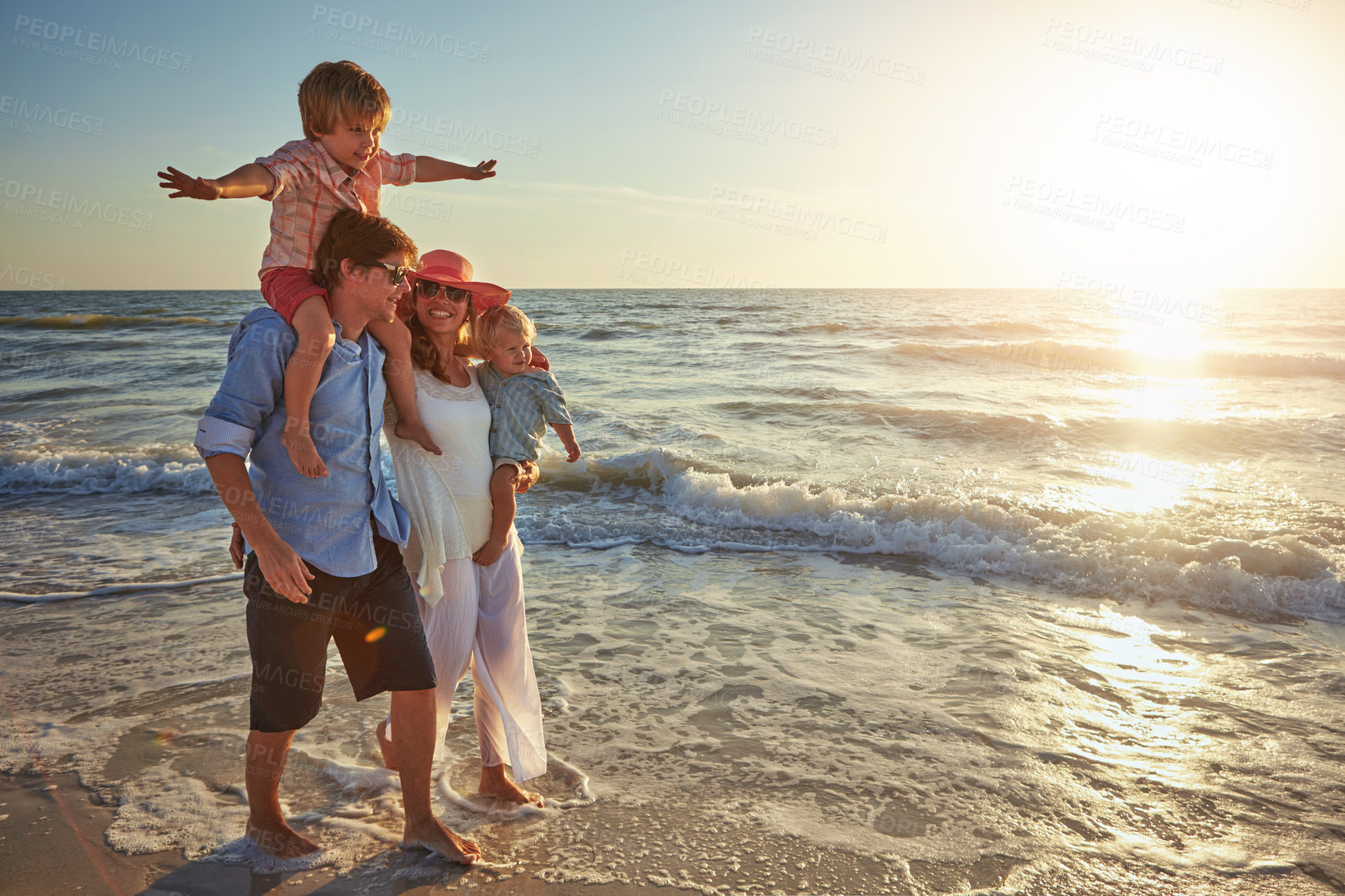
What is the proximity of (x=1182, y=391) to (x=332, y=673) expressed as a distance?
1683 cm

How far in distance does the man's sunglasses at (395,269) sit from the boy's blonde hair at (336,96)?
44cm

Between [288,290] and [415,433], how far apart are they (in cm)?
59

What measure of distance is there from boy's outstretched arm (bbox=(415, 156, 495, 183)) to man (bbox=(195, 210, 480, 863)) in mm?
750

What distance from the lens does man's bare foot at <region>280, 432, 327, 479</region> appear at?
2104 millimetres

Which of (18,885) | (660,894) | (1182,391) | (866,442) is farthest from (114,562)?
(1182,391)

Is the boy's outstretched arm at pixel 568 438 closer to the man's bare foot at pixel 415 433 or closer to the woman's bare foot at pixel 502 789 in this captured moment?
the man's bare foot at pixel 415 433

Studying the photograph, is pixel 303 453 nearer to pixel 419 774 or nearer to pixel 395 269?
pixel 395 269

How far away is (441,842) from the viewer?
8.46 ft

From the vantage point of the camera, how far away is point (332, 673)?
425 cm

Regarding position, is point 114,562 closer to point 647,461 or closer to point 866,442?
point 647,461

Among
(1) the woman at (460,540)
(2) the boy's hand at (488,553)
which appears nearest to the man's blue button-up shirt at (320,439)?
(1) the woman at (460,540)

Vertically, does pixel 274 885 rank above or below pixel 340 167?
below

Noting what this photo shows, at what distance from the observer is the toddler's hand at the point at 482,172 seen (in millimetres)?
3033

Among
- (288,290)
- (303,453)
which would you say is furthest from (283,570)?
(288,290)
